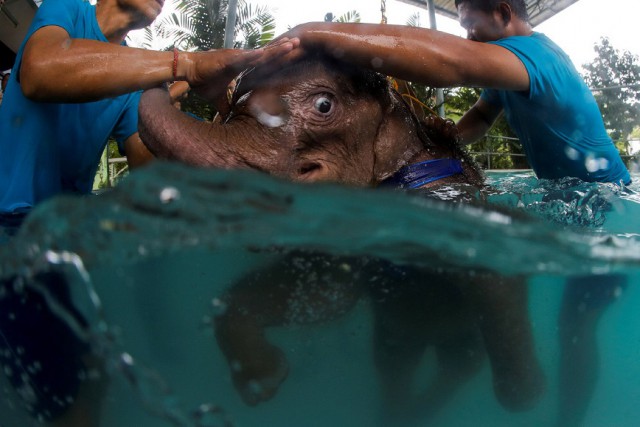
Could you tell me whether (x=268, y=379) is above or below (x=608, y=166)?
below

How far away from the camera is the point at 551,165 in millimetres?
2889

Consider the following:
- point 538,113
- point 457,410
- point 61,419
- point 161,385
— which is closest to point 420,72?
point 538,113

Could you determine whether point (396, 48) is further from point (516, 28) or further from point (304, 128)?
point (516, 28)

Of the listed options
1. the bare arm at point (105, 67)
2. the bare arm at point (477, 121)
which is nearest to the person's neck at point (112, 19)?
the bare arm at point (105, 67)

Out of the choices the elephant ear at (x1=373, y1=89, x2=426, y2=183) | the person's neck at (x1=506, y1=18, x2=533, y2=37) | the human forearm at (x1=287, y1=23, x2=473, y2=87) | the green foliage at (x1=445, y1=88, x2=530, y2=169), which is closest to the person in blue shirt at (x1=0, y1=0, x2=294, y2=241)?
the human forearm at (x1=287, y1=23, x2=473, y2=87)

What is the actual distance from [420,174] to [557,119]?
3.07ft

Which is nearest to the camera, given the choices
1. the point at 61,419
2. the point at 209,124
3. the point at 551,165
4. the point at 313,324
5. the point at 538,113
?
the point at 313,324

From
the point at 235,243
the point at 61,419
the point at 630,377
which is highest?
the point at 235,243

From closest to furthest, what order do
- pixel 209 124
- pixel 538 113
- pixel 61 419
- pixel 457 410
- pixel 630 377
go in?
1. pixel 61 419
2. pixel 457 410
3. pixel 209 124
4. pixel 630 377
5. pixel 538 113

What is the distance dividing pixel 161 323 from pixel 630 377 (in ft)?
5.76

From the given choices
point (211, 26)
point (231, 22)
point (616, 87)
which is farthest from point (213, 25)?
point (616, 87)

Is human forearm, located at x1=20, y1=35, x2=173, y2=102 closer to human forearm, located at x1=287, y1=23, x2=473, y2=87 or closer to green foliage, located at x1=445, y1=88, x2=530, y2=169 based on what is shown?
human forearm, located at x1=287, y1=23, x2=473, y2=87

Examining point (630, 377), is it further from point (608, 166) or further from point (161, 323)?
point (161, 323)

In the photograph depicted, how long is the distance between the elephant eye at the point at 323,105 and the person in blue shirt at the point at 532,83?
164 mm
